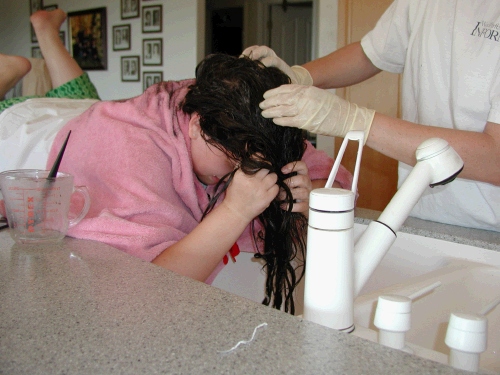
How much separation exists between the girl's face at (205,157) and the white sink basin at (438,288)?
10.1 inches

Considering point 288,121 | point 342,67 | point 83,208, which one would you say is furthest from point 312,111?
point 342,67

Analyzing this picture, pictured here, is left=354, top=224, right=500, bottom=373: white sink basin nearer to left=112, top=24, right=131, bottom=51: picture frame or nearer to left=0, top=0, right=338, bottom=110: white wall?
left=0, top=0, right=338, bottom=110: white wall

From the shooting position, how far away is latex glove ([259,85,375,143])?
2.59ft

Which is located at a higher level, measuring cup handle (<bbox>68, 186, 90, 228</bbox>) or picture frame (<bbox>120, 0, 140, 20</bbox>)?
picture frame (<bbox>120, 0, 140, 20</bbox>)

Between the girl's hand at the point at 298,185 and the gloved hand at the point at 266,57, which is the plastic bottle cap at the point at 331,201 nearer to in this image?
the girl's hand at the point at 298,185

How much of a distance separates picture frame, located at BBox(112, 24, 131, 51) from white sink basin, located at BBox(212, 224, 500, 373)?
3.62 metres

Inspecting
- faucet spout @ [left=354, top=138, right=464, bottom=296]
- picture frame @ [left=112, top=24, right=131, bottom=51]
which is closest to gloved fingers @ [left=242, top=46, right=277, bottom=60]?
faucet spout @ [left=354, top=138, right=464, bottom=296]

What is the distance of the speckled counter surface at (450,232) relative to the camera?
88 centimetres

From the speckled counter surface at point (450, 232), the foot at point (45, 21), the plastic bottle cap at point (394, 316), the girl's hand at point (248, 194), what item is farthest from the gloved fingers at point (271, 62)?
the foot at point (45, 21)

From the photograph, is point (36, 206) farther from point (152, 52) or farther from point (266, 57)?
point (152, 52)

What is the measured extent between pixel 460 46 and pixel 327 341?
0.88m

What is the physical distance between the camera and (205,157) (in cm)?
93

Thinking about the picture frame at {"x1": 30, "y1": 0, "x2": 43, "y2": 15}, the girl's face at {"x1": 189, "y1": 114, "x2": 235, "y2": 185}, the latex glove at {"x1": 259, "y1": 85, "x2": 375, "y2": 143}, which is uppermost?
the picture frame at {"x1": 30, "y1": 0, "x2": 43, "y2": 15}

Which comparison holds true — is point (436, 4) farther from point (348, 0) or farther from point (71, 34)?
point (71, 34)
